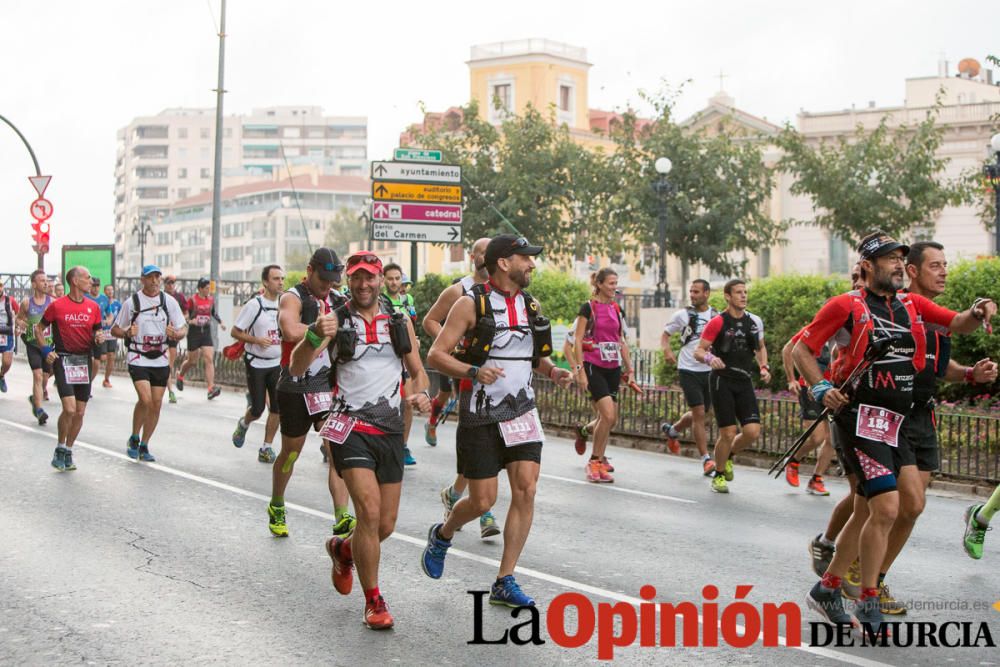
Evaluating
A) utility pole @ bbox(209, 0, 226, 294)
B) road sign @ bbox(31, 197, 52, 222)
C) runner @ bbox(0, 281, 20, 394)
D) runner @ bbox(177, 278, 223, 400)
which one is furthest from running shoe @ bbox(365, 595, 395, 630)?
road sign @ bbox(31, 197, 52, 222)

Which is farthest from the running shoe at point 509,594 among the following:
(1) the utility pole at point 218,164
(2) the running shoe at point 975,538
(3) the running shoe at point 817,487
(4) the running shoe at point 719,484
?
(1) the utility pole at point 218,164

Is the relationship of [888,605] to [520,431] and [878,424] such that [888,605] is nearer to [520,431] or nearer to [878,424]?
[878,424]

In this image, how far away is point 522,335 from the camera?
→ 294 inches

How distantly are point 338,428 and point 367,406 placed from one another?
→ 0.18 metres

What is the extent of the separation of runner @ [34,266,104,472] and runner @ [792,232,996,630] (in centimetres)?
827

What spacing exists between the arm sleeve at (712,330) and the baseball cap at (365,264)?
553cm

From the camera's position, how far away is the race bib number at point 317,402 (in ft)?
31.0

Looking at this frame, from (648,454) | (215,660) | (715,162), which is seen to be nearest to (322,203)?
(715,162)

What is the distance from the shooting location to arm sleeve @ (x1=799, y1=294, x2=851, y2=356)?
691 cm

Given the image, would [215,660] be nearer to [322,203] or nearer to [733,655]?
[733,655]

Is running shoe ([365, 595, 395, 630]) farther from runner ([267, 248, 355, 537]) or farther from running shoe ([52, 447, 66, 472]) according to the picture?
running shoe ([52, 447, 66, 472])

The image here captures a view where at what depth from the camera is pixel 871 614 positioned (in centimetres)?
656

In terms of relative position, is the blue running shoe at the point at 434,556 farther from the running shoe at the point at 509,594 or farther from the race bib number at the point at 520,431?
the race bib number at the point at 520,431

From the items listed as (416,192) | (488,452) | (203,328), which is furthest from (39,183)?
(488,452)
